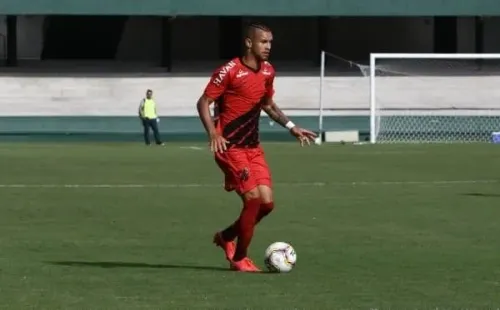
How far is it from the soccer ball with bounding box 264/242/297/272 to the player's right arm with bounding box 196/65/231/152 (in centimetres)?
98

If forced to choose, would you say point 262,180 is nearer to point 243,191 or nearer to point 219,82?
point 243,191

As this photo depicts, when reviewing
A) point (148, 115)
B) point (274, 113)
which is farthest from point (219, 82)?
point (148, 115)

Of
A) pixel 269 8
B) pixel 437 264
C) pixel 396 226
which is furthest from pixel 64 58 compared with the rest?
pixel 437 264

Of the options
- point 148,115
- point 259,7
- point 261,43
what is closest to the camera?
point 261,43

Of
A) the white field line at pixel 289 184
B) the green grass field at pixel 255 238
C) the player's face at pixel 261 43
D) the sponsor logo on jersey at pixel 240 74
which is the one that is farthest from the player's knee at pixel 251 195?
the white field line at pixel 289 184

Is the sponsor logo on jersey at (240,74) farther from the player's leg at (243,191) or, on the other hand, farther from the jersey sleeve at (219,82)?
the player's leg at (243,191)

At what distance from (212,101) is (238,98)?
0.25m

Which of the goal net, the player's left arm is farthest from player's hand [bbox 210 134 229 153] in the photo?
the goal net

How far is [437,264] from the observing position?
448 inches

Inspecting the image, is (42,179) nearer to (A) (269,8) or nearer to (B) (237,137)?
(B) (237,137)

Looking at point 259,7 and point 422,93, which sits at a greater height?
point 259,7

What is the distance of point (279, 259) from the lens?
10.7 metres

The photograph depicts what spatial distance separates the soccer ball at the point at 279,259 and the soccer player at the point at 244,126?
0.22 metres

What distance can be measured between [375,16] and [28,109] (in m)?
13.6
